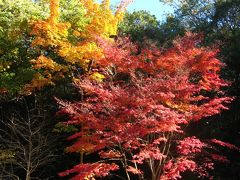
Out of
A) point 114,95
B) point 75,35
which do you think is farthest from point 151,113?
point 75,35

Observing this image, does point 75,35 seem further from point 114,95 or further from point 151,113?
point 151,113

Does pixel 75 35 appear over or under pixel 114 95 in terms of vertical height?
over

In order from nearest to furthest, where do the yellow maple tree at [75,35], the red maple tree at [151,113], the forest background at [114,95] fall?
the red maple tree at [151,113], the forest background at [114,95], the yellow maple tree at [75,35]

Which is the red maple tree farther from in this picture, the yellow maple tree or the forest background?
the yellow maple tree

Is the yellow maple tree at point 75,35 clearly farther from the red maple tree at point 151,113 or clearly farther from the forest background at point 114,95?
the red maple tree at point 151,113

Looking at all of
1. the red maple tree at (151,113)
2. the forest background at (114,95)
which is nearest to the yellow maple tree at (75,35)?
the forest background at (114,95)

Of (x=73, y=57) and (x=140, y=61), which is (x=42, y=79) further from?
(x=140, y=61)

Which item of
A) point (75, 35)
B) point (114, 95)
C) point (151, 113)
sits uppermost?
point (75, 35)

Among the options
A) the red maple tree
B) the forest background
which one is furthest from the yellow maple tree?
the red maple tree

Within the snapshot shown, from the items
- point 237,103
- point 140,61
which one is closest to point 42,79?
point 140,61

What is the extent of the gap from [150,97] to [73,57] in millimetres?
4707

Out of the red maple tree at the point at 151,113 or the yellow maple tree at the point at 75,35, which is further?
the yellow maple tree at the point at 75,35

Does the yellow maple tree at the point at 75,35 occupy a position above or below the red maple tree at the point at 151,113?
above

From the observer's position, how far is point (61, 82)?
1744 centimetres
